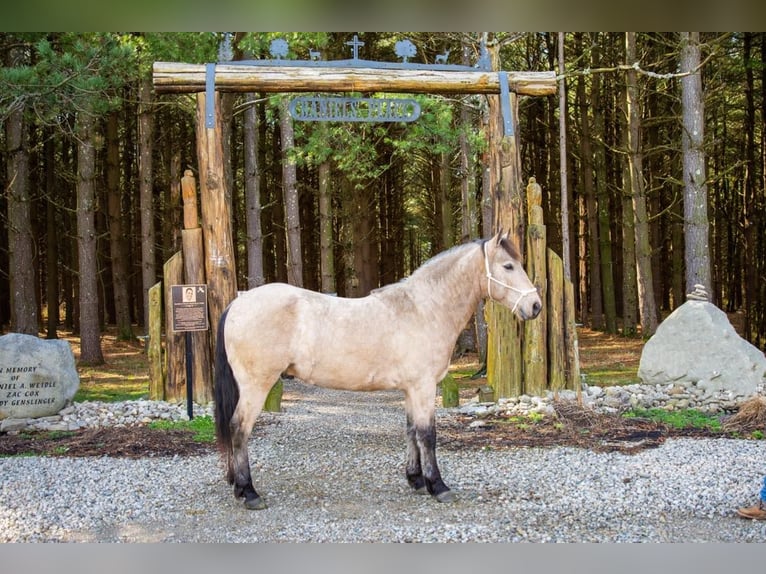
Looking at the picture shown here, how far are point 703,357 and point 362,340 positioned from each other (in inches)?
182

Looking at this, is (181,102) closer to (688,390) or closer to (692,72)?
(692,72)

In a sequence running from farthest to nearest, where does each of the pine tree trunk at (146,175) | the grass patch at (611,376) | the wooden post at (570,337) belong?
the pine tree trunk at (146,175) < the grass patch at (611,376) < the wooden post at (570,337)

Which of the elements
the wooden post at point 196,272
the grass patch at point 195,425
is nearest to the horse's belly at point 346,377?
the grass patch at point 195,425

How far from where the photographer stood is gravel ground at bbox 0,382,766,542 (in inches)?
173

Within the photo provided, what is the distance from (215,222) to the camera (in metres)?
7.36

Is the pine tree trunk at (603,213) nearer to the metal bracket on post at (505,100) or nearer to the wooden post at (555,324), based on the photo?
the wooden post at (555,324)

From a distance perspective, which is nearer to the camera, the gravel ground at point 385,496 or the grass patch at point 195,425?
the gravel ground at point 385,496

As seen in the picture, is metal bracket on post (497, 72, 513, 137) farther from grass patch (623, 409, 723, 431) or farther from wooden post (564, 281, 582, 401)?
grass patch (623, 409, 723, 431)

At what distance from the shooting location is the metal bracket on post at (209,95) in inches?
272

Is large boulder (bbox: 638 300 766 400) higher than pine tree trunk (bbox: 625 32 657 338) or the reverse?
the reverse

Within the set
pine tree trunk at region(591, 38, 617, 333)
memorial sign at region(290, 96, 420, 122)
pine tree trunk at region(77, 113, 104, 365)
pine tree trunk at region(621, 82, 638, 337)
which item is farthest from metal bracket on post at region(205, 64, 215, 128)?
pine tree trunk at region(591, 38, 617, 333)

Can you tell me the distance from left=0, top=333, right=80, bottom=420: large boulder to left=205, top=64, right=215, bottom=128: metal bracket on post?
2.79 m

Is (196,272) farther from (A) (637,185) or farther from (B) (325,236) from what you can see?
(A) (637,185)

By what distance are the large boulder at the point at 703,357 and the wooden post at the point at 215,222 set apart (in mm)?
4551
